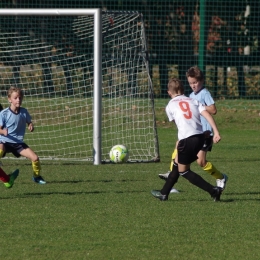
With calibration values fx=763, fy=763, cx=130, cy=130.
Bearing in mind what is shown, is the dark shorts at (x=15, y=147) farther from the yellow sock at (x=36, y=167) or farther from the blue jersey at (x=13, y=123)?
the yellow sock at (x=36, y=167)

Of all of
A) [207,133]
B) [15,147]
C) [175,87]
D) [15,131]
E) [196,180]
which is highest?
[175,87]

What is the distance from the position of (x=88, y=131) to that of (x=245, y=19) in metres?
6.94

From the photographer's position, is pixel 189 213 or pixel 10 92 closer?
pixel 189 213

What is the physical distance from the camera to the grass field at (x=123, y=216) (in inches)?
244

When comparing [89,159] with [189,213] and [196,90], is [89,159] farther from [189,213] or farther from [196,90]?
[189,213]

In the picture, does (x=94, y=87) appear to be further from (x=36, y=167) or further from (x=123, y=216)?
(x=123, y=216)

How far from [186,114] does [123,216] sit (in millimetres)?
1401

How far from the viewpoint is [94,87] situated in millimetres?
12195

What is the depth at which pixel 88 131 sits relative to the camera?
16625 mm

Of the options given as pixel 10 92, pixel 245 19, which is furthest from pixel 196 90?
pixel 245 19

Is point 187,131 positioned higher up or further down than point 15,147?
higher up

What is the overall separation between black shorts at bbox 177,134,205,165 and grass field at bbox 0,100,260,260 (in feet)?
1.66

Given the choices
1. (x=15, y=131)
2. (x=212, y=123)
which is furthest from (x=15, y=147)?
(x=212, y=123)

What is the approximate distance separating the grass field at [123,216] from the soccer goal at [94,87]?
1424mm
